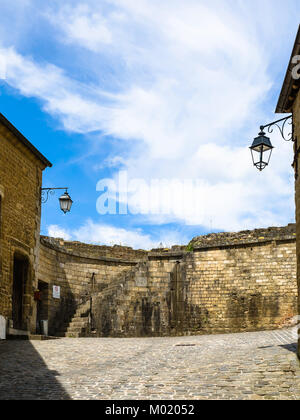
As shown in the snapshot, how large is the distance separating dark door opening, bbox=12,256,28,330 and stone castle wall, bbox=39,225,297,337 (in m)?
2.56

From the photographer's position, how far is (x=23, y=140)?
688 inches

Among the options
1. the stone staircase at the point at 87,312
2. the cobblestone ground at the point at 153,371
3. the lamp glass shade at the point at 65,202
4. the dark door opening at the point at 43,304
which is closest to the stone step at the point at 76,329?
the stone staircase at the point at 87,312

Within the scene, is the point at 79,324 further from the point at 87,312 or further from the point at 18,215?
the point at 18,215

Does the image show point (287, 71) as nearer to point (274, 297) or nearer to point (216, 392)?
point (216, 392)

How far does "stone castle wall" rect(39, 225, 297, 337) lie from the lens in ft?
71.6

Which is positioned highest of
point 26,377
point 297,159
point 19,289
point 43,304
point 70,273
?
point 297,159

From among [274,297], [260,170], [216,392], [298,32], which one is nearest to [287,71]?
[298,32]

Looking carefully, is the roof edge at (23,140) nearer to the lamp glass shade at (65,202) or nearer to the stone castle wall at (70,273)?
the lamp glass shade at (65,202)

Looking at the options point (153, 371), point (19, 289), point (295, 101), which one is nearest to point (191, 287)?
point (19, 289)

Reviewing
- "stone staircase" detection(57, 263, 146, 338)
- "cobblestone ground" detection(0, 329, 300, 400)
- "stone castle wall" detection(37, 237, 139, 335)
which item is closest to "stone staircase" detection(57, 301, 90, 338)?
"stone staircase" detection(57, 263, 146, 338)

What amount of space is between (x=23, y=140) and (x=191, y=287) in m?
9.83

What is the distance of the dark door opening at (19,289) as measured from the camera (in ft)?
58.6

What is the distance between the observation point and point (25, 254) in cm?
1780

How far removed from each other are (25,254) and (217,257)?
29.1 feet
